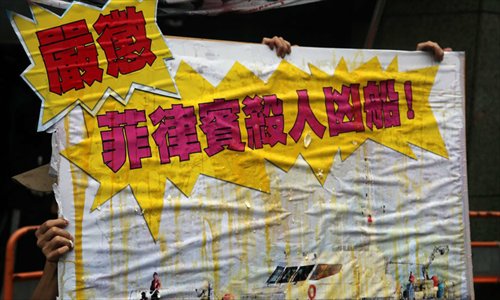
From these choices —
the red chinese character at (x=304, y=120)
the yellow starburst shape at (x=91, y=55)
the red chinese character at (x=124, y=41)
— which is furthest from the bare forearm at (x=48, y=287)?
the red chinese character at (x=304, y=120)

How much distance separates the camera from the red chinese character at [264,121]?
2689 millimetres

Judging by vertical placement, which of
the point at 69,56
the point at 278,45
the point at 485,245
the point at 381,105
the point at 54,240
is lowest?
the point at 485,245

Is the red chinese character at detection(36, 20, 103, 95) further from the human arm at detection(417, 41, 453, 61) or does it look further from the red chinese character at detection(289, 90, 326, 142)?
the human arm at detection(417, 41, 453, 61)

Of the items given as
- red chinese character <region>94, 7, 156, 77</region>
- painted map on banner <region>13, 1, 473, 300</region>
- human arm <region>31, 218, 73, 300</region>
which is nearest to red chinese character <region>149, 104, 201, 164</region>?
painted map on banner <region>13, 1, 473, 300</region>

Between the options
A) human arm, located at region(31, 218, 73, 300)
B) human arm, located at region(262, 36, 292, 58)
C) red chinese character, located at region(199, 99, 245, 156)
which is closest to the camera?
human arm, located at region(31, 218, 73, 300)

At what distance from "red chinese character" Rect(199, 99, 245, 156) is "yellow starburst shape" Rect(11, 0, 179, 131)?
0.19 meters

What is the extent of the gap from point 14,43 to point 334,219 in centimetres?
399

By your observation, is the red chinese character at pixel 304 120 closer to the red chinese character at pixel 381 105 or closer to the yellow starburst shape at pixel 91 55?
the red chinese character at pixel 381 105

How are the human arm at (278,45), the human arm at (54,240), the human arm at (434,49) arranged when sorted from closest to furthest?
the human arm at (54,240)
the human arm at (278,45)
the human arm at (434,49)

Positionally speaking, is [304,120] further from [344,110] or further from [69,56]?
[69,56]

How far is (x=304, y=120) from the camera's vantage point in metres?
2.79

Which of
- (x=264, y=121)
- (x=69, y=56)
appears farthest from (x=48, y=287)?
(x=264, y=121)

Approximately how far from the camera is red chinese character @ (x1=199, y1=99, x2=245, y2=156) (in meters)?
2.59

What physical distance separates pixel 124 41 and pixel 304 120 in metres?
0.98
